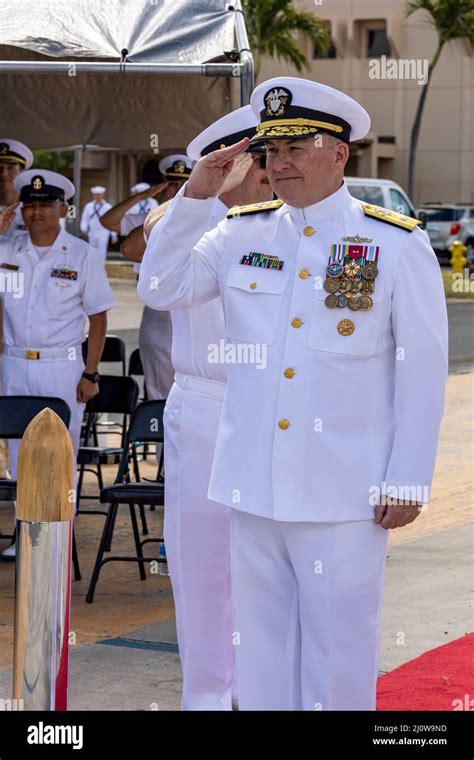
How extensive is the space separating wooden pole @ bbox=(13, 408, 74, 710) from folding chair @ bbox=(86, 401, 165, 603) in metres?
2.91

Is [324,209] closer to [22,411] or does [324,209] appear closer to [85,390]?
[22,411]

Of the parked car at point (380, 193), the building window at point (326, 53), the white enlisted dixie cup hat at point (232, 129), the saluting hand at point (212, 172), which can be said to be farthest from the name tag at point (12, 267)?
the building window at point (326, 53)

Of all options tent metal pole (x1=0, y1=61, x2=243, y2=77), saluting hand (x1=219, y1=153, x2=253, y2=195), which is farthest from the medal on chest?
tent metal pole (x1=0, y1=61, x2=243, y2=77)

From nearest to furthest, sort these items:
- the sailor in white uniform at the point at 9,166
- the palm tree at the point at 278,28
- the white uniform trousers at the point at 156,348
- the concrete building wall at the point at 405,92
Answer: the sailor in white uniform at the point at 9,166 < the white uniform trousers at the point at 156,348 < the palm tree at the point at 278,28 < the concrete building wall at the point at 405,92

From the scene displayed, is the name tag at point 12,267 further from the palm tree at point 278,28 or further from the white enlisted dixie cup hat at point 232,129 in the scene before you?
the palm tree at point 278,28

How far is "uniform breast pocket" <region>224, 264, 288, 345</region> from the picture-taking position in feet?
12.9

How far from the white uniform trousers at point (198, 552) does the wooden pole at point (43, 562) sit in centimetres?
117

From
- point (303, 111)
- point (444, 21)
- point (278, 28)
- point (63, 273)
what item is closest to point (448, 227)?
point (278, 28)

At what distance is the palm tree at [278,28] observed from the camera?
40.8 metres

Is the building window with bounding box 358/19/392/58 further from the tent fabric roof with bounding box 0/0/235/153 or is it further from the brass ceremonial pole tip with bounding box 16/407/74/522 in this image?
the brass ceremonial pole tip with bounding box 16/407/74/522

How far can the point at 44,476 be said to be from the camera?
3678 millimetres

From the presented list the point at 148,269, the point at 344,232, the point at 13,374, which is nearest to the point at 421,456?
the point at 344,232

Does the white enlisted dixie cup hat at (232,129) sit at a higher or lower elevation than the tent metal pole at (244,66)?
lower

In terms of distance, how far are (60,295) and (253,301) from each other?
3905 millimetres
